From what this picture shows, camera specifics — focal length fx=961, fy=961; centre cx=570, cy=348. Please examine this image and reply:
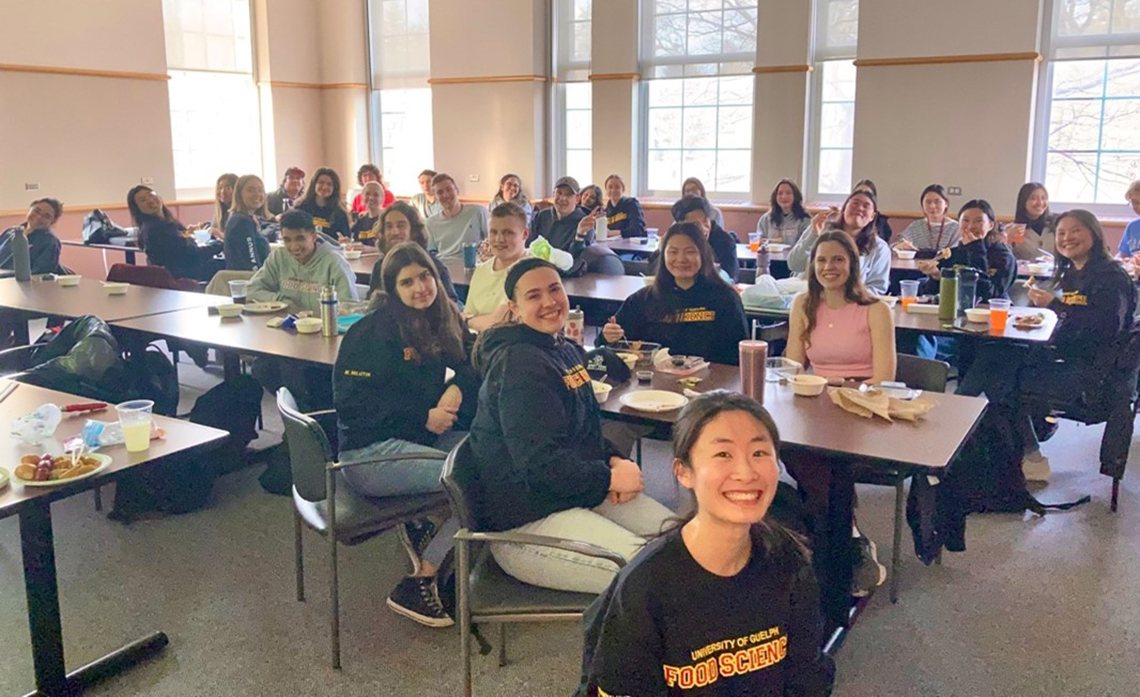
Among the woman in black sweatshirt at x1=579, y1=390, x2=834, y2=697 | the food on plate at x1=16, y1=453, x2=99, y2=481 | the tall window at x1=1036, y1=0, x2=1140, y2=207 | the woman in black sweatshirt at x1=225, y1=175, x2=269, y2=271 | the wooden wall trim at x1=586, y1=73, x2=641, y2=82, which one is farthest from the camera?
the wooden wall trim at x1=586, y1=73, x2=641, y2=82

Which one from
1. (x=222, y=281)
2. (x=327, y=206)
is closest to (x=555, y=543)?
(x=222, y=281)

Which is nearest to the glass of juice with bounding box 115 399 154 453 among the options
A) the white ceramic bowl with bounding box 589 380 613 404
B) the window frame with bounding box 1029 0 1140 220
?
the white ceramic bowl with bounding box 589 380 613 404

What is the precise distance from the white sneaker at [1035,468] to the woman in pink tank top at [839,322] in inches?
49.1

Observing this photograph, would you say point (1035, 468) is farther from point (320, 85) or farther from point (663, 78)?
point (320, 85)

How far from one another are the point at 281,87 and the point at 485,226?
5.46 metres

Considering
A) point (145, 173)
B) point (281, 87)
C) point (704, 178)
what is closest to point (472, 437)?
point (704, 178)

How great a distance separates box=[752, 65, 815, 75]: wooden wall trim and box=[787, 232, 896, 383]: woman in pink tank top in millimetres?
5639

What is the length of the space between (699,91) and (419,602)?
7388 millimetres

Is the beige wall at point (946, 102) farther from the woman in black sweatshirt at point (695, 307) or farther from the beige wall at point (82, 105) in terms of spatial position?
the beige wall at point (82, 105)

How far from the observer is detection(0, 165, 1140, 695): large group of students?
59.5 inches

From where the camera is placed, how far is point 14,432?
241 cm

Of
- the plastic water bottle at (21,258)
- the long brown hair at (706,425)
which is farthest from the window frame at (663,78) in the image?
the long brown hair at (706,425)

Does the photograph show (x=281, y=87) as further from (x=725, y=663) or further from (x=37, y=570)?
(x=725, y=663)

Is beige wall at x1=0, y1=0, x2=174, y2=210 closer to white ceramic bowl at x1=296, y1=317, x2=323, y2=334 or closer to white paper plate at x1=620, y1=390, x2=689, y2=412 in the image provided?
white ceramic bowl at x1=296, y1=317, x2=323, y2=334
